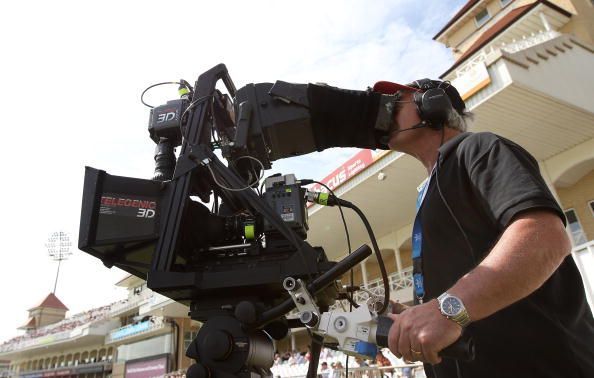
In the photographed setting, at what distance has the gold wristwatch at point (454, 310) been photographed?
36.3 inches

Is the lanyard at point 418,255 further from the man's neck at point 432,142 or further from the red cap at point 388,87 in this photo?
the red cap at point 388,87

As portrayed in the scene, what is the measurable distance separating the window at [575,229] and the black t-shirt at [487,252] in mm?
13448

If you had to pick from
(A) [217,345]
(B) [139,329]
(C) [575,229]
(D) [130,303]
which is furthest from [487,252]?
(D) [130,303]

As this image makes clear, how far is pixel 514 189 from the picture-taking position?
1.06 metres

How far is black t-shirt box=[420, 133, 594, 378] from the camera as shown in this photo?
1110 mm

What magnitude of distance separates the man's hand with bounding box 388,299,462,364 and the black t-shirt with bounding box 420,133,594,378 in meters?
0.34

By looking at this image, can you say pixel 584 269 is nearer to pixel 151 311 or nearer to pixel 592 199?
pixel 592 199

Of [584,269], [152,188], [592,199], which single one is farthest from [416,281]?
[592,199]

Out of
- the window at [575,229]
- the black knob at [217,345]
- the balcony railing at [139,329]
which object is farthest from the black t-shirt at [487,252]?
the balcony railing at [139,329]

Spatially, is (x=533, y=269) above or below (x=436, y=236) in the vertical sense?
below

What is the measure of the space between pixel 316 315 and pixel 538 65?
36.4 ft

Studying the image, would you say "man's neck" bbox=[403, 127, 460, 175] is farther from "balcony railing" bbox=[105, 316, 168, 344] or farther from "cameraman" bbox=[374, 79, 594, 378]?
"balcony railing" bbox=[105, 316, 168, 344]

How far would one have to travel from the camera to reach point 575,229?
41.5ft

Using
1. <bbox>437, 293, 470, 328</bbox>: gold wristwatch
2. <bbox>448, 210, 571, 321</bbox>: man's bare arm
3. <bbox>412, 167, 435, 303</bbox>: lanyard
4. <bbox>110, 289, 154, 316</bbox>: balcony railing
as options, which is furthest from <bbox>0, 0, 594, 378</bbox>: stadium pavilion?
<bbox>437, 293, 470, 328</bbox>: gold wristwatch
